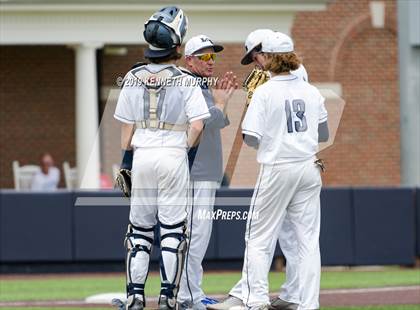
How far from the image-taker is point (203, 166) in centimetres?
984

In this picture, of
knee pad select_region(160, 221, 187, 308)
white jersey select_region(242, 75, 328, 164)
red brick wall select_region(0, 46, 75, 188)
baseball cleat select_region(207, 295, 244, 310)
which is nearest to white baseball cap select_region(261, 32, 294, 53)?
white jersey select_region(242, 75, 328, 164)

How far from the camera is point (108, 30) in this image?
811 inches

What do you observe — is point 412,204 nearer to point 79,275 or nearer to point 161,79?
point 79,275

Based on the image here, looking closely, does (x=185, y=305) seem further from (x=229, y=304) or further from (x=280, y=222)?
(x=280, y=222)

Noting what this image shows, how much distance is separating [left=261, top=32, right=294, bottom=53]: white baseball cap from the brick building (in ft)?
43.5

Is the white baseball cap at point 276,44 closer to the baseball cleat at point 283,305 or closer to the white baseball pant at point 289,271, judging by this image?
the white baseball pant at point 289,271

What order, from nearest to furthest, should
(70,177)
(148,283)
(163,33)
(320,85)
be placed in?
(163,33) < (148,283) < (70,177) < (320,85)

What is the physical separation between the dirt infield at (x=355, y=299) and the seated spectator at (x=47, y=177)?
976 centimetres

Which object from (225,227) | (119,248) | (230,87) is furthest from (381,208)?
(230,87)

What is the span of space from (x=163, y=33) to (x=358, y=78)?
16.4 metres

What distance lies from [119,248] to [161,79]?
26.0 ft

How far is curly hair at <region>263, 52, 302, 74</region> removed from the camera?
29.8 ft

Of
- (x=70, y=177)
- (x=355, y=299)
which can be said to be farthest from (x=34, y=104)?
(x=355, y=299)

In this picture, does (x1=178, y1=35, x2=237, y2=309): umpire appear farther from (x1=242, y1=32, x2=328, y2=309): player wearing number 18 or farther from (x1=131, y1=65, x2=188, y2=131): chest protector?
(x1=131, y1=65, x2=188, y2=131): chest protector
